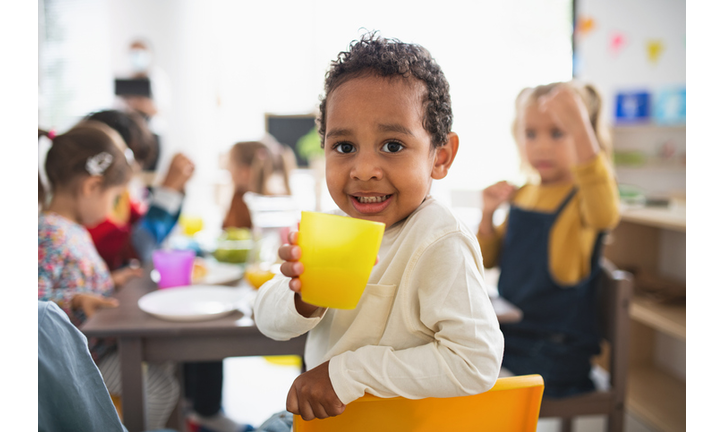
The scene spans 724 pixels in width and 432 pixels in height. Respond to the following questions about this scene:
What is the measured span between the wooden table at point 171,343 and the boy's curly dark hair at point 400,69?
49 centimetres

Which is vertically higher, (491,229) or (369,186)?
(369,186)

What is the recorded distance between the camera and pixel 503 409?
0.60 metres

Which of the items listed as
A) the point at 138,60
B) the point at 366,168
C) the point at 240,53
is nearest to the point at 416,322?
the point at 366,168

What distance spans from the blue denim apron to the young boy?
663 mm

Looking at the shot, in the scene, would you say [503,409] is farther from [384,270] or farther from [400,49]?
[400,49]

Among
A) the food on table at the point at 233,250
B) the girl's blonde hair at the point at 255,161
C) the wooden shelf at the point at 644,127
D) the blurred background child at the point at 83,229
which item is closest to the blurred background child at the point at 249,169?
the girl's blonde hair at the point at 255,161

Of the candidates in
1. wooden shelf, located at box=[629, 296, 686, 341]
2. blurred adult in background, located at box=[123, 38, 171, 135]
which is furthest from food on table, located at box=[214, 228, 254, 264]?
blurred adult in background, located at box=[123, 38, 171, 135]

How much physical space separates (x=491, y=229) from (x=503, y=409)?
996 mm

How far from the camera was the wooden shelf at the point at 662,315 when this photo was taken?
1.68 metres

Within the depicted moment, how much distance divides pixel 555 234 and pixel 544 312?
233 mm

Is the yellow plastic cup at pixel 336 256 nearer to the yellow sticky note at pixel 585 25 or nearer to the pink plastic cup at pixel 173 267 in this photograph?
the pink plastic cup at pixel 173 267

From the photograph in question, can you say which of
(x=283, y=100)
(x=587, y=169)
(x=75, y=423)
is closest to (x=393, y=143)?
(x=75, y=423)

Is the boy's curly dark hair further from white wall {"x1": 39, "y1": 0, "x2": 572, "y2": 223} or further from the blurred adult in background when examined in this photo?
the blurred adult in background

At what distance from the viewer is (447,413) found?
0.60 m
